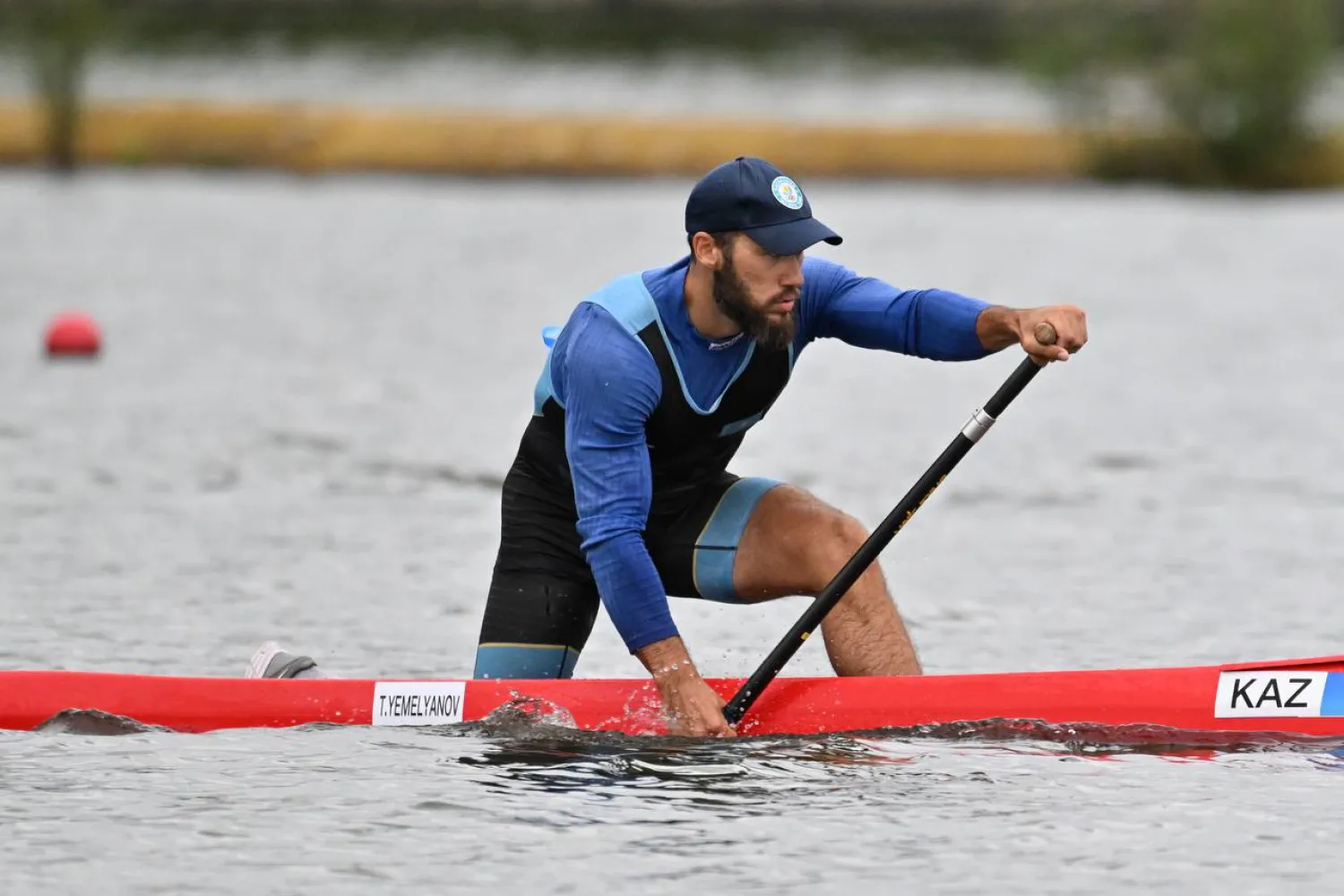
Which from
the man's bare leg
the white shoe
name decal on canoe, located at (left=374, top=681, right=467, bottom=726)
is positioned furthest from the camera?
the white shoe

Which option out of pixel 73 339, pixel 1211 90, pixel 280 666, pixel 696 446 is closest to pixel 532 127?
pixel 1211 90

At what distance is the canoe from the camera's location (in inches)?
318

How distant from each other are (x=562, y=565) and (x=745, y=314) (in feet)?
4.14

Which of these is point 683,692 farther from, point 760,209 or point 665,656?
point 760,209

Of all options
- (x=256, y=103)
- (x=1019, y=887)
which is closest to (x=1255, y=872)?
(x=1019, y=887)

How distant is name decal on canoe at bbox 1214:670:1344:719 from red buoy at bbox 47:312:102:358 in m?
17.8

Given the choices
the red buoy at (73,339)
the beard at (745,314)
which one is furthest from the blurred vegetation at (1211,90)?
the beard at (745,314)

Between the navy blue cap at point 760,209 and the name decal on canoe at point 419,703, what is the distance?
2007 mm

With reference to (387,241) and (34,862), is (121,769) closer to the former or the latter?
(34,862)

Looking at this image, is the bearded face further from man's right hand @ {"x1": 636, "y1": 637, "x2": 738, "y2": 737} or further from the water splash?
the water splash

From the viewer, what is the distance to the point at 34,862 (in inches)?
280

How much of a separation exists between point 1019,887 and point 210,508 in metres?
9.06

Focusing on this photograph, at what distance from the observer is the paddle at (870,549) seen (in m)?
7.92

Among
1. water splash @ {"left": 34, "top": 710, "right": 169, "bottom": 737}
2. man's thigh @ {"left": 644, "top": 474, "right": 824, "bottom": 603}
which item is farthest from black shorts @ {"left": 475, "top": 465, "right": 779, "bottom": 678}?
water splash @ {"left": 34, "top": 710, "right": 169, "bottom": 737}
